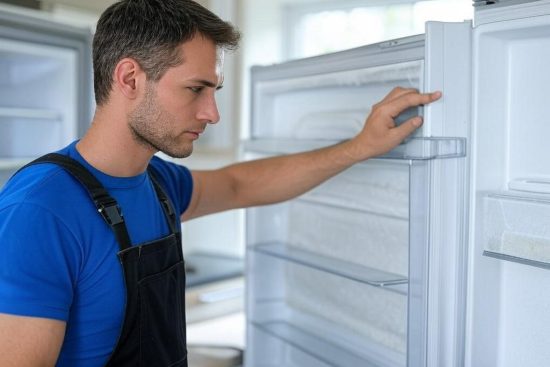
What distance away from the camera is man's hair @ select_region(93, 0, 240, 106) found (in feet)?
4.19

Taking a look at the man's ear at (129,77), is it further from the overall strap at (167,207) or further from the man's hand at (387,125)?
the man's hand at (387,125)

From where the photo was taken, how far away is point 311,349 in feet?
5.56

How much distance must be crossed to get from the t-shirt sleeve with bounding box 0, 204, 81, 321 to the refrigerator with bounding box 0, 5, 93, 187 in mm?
1000

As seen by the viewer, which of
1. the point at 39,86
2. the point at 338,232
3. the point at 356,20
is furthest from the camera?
the point at 356,20

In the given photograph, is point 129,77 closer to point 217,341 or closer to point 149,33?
point 149,33

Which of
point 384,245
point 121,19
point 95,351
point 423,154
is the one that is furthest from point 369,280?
point 121,19

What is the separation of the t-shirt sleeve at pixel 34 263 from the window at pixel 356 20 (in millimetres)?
1479

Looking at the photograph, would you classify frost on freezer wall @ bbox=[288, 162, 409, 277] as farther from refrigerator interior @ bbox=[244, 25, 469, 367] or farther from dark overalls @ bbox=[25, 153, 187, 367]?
dark overalls @ bbox=[25, 153, 187, 367]

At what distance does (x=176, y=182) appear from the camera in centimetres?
166

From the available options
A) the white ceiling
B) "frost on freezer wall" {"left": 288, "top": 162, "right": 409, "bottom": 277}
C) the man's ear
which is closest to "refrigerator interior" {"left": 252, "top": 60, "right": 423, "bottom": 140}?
"frost on freezer wall" {"left": 288, "top": 162, "right": 409, "bottom": 277}

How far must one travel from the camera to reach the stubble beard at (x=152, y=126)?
130cm

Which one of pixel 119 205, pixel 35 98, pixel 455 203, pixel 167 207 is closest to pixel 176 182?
pixel 167 207

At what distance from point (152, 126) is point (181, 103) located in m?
0.07

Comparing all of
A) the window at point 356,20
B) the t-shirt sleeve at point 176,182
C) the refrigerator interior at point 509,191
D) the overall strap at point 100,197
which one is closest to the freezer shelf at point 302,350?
the refrigerator interior at point 509,191
